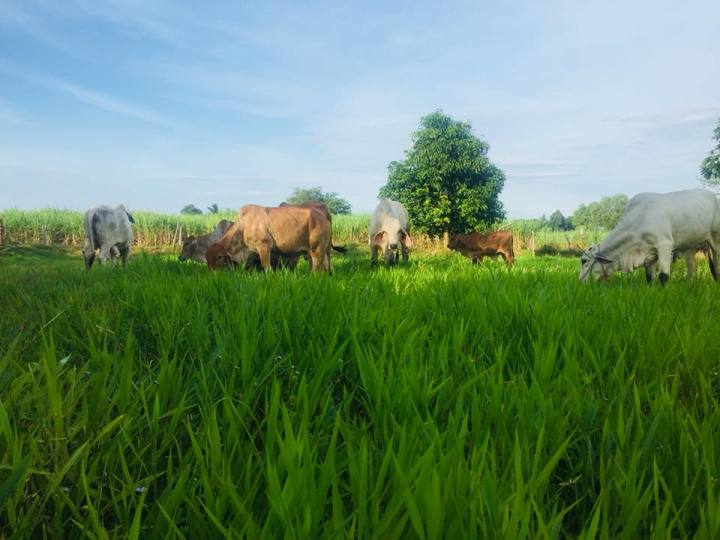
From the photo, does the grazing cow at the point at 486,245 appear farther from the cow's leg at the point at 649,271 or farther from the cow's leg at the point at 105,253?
the cow's leg at the point at 105,253

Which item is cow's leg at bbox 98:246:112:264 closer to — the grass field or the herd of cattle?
the herd of cattle

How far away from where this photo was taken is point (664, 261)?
6828 millimetres

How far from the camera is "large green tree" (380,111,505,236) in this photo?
25.1m

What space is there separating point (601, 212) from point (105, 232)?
132 meters

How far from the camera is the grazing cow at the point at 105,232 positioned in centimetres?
1091

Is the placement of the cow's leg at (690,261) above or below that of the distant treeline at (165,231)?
below

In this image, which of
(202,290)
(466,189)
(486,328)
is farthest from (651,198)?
(466,189)

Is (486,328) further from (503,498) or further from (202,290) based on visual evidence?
(202,290)

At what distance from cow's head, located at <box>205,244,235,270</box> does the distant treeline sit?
23814mm

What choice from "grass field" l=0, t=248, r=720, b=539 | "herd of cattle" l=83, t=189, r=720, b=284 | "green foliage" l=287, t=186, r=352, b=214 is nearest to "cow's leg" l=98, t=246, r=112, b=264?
"herd of cattle" l=83, t=189, r=720, b=284

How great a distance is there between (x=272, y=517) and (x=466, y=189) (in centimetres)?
2568

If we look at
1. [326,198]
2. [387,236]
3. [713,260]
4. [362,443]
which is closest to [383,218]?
[387,236]

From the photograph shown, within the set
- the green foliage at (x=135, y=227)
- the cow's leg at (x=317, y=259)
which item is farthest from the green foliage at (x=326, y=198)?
the cow's leg at (x=317, y=259)

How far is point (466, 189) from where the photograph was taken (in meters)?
25.1
